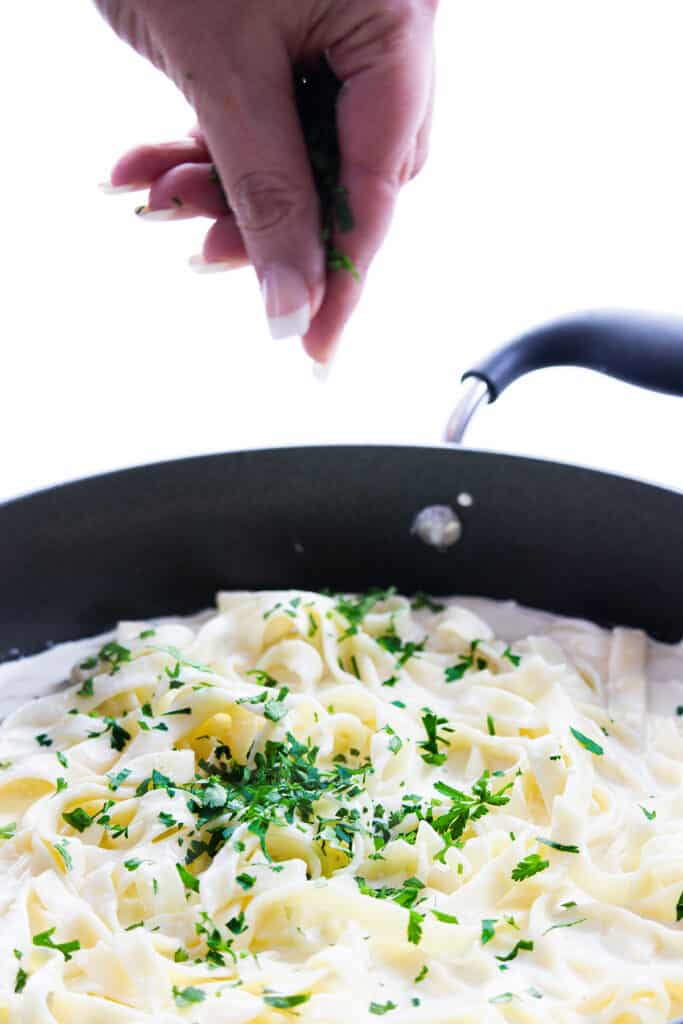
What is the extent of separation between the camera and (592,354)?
3023 millimetres

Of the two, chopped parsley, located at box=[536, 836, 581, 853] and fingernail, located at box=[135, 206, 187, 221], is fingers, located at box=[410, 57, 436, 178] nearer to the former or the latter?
fingernail, located at box=[135, 206, 187, 221]

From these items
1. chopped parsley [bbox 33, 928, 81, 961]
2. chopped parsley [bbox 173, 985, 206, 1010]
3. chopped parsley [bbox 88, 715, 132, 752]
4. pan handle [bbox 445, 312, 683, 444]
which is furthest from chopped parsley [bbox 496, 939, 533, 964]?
pan handle [bbox 445, 312, 683, 444]

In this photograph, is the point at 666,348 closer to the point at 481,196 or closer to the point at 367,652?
the point at 367,652

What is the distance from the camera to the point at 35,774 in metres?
2.57

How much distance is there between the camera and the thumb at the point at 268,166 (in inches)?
85.7

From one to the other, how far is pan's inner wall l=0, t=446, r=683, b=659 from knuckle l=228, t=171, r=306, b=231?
3.24 feet

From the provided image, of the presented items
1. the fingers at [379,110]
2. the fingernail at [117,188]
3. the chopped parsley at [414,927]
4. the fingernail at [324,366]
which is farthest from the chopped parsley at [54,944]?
the fingernail at [117,188]

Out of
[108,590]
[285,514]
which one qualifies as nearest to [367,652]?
[285,514]

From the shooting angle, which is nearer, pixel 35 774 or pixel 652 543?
pixel 35 774

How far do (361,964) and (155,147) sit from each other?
176 centimetres

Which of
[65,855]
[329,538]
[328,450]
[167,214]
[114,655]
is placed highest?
[167,214]

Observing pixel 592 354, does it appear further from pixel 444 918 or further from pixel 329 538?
pixel 444 918

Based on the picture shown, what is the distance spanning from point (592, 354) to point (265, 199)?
1.09 m

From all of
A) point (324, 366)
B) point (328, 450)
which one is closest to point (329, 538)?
point (328, 450)
